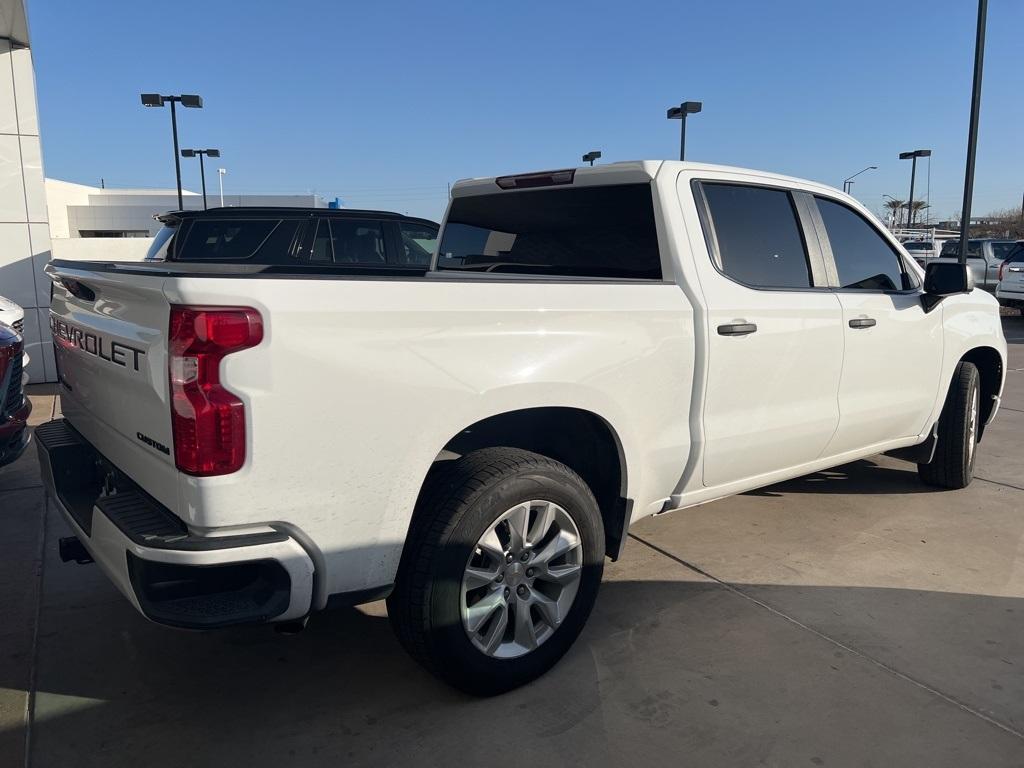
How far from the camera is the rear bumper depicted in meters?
2.22

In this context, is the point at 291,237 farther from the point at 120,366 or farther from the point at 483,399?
the point at 483,399

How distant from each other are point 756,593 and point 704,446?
82 centimetres

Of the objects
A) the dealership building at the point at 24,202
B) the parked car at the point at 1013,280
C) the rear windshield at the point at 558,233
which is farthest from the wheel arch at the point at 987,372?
the parked car at the point at 1013,280

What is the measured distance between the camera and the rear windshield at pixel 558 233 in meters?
3.54

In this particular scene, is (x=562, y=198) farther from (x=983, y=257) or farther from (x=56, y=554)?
(x=983, y=257)

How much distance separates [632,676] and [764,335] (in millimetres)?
1535

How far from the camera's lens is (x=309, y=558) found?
2.34 meters

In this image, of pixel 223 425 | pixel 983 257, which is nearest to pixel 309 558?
pixel 223 425

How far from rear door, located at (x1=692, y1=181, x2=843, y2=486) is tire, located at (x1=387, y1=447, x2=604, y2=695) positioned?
33.0 inches

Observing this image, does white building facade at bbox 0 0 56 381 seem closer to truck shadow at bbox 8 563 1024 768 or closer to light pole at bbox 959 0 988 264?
truck shadow at bbox 8 563 1024 768

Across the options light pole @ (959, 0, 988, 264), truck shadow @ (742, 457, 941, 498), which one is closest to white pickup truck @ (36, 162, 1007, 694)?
truck shadow @ (742, 457, 941, 498)

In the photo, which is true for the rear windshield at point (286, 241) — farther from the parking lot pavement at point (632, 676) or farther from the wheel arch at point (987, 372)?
the wheel arch at point (987, 372)

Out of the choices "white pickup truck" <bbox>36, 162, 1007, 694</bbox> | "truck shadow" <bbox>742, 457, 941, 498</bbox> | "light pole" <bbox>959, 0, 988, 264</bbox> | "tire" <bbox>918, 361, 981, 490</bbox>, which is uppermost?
"light pole" <bbox>959, 0, 988, 264</bbox>

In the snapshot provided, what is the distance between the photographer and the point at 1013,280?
56.5 ft
